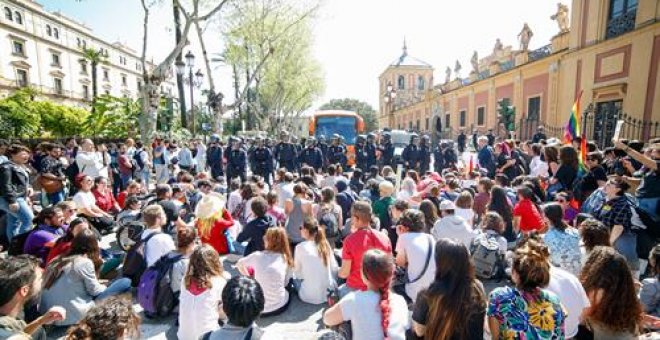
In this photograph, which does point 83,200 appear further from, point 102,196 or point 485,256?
point 485,256

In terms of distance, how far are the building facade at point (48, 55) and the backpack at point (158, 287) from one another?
34343 millimetres

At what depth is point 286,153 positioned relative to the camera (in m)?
13.0

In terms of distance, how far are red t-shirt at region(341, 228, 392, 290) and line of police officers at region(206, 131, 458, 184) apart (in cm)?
863

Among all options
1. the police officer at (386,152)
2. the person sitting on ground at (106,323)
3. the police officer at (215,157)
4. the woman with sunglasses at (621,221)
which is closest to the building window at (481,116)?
the police officer at (386,152)

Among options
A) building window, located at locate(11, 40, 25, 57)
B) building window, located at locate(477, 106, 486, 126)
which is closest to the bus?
building window, located at locate(477, 106, 486, 126)

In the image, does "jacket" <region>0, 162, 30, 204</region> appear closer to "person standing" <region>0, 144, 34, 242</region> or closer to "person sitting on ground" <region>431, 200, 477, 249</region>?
"person standing" <region>0, 144, 34, 242</region>

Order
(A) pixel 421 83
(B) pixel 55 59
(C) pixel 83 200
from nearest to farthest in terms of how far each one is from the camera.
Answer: (C) pixel 83 200
(B) pixel 55 59
(A) pixel 421 83

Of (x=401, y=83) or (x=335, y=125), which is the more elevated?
(x=401, y=83)

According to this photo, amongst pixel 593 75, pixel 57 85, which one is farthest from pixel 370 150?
pixel 57 85

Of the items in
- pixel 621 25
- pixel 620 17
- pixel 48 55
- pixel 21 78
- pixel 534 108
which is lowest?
pixel 534 108

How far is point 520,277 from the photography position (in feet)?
7.84

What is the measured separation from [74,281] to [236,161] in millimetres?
8563

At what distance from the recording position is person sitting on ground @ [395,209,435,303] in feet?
12.3

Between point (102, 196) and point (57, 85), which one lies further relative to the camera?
point (57, 85)
